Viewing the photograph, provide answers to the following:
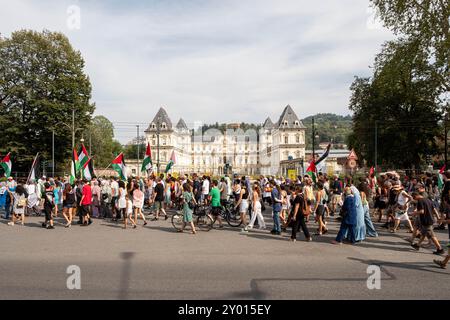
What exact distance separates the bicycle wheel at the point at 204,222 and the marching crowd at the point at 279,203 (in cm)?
58

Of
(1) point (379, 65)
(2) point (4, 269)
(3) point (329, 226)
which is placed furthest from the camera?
(1) point (379, 65)

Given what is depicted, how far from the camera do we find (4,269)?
8164 mm

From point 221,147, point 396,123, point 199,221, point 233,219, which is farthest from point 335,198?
point 221,147

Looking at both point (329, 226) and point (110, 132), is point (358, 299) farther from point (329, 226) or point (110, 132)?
point (110, 132)

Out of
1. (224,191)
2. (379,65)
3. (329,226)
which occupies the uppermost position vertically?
(379,65)

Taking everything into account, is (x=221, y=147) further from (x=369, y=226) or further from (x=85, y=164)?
(x=369, y=226)

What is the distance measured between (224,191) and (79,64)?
3480cm

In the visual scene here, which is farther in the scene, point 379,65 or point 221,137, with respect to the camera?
point 221,137

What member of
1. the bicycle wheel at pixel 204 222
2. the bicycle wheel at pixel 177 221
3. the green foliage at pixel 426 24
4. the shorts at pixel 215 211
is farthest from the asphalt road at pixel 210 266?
the green foliage at pixel 426 24

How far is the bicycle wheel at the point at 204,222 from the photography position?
553 inches

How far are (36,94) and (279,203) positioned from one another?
38.7m

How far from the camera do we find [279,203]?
525 inches

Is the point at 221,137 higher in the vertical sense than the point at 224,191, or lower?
higher
